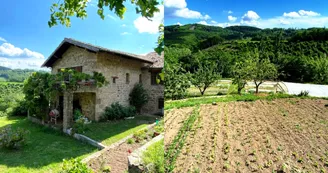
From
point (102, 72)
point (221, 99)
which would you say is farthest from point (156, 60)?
point (221, 99)

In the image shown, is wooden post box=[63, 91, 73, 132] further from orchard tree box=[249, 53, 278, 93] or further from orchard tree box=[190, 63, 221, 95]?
orchard tree box=[249, 53, 278, 93]

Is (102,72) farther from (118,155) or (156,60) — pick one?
(118,155)

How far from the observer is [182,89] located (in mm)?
1456

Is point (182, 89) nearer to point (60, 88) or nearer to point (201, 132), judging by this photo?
point (201, 132)

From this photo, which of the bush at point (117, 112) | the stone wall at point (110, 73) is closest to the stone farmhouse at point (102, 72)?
the stone wall at point (110, 73)

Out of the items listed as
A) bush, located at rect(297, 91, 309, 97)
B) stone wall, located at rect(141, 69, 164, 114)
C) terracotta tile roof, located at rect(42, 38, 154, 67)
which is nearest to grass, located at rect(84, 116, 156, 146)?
stone wall, located at rect(141, 69, 164, 114)

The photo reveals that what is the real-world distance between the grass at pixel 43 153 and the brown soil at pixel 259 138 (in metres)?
3.48

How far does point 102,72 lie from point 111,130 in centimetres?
249

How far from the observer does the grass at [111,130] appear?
5.93 meters

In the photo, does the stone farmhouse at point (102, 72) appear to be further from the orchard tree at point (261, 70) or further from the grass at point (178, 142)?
the orchard tree at point (261, 70)

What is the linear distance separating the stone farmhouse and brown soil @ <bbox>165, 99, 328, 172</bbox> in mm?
6657

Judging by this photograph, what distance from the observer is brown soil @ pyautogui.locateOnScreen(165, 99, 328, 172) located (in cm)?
91

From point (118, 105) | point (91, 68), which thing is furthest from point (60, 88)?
point (118, 105)

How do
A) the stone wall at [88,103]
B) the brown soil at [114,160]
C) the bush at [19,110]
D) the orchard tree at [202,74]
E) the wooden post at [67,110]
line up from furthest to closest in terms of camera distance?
1. the bush at [19,110]
2. the stone wall at [88,103]
3. the wooden post at [67,110]
4. the brown soil at [114,160]
5. the orchard tree at [202,74]
